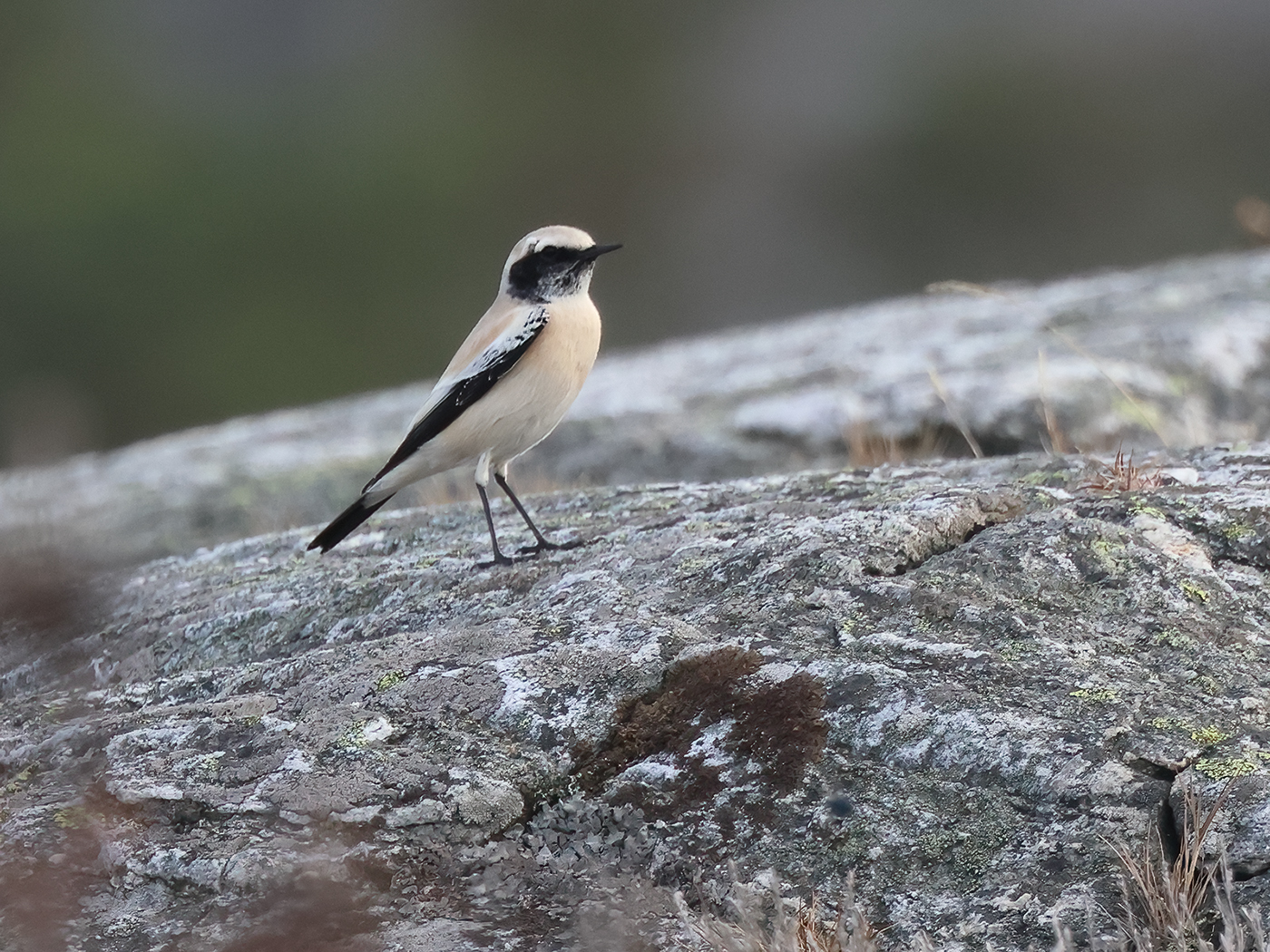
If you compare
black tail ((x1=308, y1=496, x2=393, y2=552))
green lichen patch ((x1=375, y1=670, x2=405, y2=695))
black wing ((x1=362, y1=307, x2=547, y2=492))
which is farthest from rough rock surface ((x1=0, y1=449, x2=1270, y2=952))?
black wing ((x1=362, y1=307, x2=547, y2=492))

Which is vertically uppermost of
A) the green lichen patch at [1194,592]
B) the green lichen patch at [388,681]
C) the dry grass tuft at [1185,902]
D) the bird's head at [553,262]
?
the bird's head at [553,262]

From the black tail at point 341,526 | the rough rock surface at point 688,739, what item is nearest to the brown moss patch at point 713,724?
the rough rock surface at point 688,739

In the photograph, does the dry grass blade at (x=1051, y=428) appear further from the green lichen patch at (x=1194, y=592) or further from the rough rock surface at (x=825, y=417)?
the green lichen patch at (x=1194, y=592)

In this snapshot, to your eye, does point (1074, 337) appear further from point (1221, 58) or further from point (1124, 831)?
point (1221, 58)

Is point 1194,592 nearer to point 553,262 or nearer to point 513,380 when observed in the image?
point 513,380

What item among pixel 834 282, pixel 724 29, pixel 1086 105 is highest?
pixel 724 29

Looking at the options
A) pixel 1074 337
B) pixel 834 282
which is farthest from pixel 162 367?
pixel 1074 337
